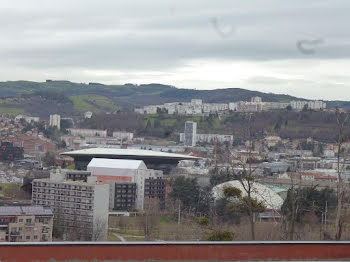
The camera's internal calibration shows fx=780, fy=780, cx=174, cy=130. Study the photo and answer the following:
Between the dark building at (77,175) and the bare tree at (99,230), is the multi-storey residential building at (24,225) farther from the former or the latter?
the dark building at (77,175)

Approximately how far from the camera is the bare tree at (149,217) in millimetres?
21312

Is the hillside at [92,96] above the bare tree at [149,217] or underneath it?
above

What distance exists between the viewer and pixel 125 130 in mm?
90375

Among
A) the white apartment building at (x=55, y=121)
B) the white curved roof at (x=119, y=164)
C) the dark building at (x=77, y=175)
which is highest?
the white apartment building at (x=55, y=121)

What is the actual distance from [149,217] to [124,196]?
7684mm

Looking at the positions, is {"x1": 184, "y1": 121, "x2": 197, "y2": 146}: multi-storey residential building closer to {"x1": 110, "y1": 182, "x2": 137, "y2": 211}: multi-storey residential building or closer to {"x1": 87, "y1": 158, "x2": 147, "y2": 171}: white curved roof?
{"x1": 87, "y1": 158, "x2": 147, "y2": 171}: white curved roof

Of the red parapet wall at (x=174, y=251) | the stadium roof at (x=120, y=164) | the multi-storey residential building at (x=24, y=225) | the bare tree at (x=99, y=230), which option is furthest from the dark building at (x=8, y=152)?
the red parapet wall at (x=174, y=251)

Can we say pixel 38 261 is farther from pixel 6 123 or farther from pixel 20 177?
pixel 6 123

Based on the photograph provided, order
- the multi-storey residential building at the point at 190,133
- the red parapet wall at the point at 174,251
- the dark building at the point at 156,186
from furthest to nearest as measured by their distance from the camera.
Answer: the multi-storey residential building at the point at 190,133, the dark building at the point at 156,186, the red parapet wall at the point at 174,251

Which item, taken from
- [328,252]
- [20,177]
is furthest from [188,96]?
[328,252]

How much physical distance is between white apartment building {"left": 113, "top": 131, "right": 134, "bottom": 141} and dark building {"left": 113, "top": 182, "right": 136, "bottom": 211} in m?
50.6

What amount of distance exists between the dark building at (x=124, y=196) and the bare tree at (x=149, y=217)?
668 mm

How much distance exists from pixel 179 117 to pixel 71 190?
61.8m

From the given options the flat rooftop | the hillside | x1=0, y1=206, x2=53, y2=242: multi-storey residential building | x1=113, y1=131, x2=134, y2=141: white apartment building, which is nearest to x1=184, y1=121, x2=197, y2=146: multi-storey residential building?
x1=113, y1=131, x2=134, y2=141: white apartment building
